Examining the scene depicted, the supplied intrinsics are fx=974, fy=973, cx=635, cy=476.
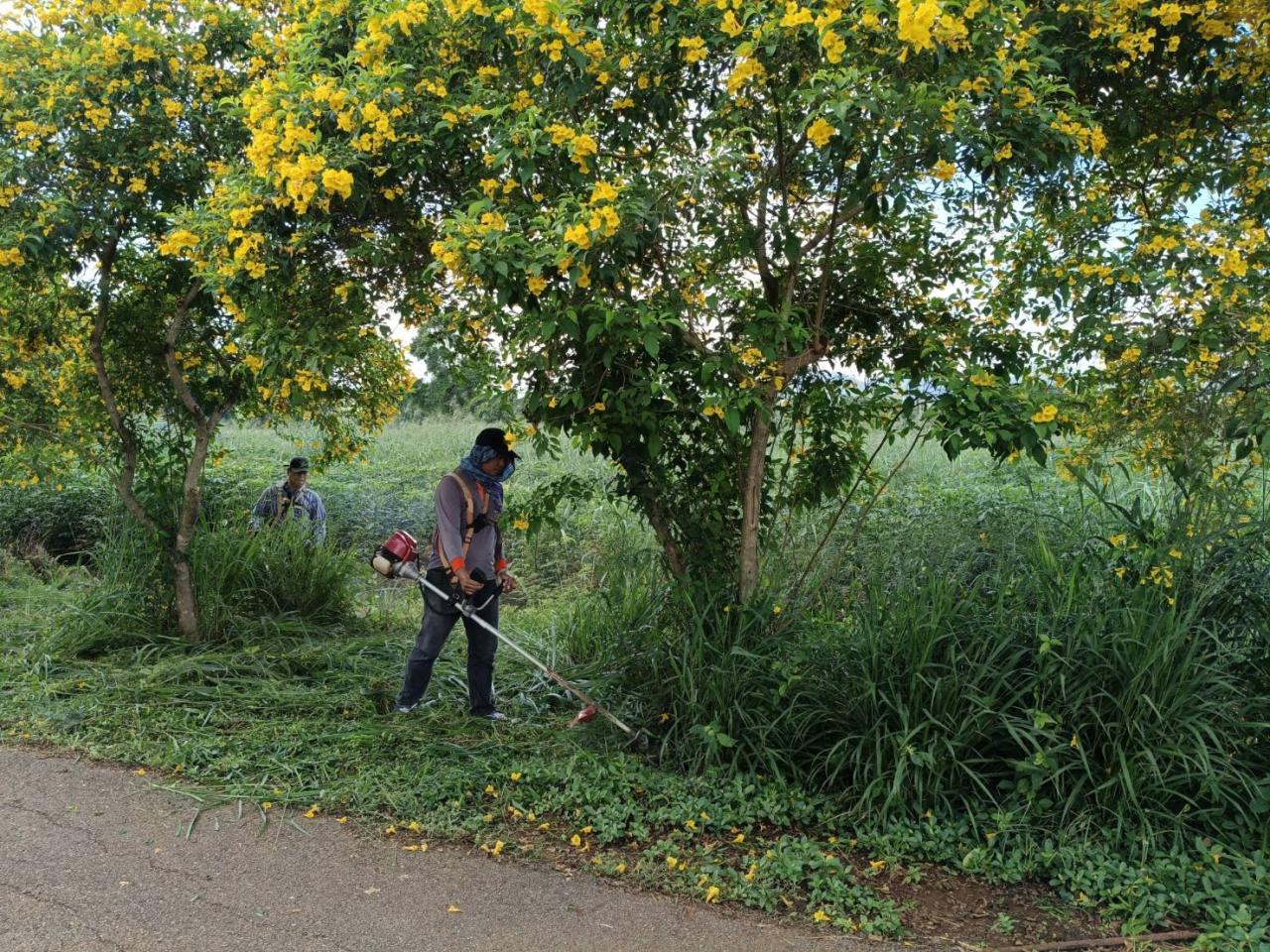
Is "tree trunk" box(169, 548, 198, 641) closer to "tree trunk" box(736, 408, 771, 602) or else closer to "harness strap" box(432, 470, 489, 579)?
"harness strap" box(432, 470, 489, 579)

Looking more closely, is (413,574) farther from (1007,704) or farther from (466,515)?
(1007,704)

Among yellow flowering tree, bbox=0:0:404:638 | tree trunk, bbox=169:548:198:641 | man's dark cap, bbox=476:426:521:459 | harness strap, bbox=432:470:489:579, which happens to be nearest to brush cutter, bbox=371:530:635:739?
harness strap, bbox=432:470:489:579

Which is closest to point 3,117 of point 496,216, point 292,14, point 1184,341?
point 292,14

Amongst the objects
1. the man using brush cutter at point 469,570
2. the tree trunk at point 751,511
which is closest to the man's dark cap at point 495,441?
the man using brush cutter at point 469,570

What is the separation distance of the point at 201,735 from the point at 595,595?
88.5 inches

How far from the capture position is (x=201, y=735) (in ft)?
15.2

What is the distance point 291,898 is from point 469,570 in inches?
83.5

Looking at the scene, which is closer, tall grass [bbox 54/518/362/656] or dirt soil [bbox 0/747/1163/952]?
dirt soil [bbox 0/747/1163/952]

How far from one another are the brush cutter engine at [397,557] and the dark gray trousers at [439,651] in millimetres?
152

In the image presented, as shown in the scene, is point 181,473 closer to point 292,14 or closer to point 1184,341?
point 292,14

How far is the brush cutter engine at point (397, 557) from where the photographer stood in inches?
199

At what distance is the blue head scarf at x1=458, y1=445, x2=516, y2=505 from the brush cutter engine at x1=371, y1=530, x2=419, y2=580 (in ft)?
1.57

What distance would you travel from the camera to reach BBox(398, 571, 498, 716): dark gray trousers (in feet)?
16.6

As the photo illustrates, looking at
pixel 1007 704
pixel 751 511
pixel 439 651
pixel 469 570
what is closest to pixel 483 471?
pixel 469 570
